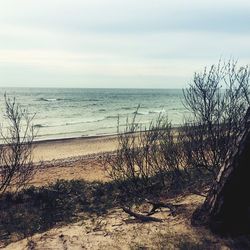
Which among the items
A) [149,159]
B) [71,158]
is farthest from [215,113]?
[71,158]

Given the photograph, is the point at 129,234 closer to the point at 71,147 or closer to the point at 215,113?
the point at 215,113

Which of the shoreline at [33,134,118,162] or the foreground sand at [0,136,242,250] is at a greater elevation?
the foreground sand at [0,136,242,250]

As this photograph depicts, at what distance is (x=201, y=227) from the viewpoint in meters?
6.34

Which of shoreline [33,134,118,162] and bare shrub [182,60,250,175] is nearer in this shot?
bare shrub [182,60,250,175]

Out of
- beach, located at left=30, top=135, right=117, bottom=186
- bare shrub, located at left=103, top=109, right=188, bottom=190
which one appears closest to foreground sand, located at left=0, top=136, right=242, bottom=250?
bare shrub, located at left=103, top=109, right=188, bottom=190

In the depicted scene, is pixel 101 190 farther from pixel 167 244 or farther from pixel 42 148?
pixel 42 148

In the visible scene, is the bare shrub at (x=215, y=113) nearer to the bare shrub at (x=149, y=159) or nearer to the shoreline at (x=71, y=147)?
the bare shrub at (x=149, y=159)

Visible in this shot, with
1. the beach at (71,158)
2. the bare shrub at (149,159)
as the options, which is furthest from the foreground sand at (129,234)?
the beach at (71,158)

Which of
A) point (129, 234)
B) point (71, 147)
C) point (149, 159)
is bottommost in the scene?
point (71, 147)

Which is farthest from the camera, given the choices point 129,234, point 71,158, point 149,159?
point 71,158

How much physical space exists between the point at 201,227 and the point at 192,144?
17.2 feet

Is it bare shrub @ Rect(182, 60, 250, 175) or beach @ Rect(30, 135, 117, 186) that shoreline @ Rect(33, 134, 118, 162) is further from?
bare shrub @ Rect(182, 60, 250, 175)

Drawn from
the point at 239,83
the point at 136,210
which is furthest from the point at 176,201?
the point at 239,83

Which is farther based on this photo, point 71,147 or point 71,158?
point 71,147
